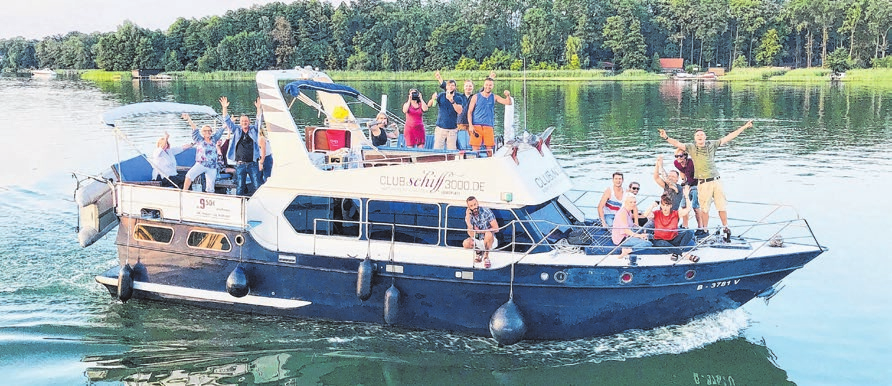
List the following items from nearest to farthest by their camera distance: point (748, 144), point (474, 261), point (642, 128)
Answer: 1. point (474, 261)
2. point (748, 144)
3. point (642, 128)

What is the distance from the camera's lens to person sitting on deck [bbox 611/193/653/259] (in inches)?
487

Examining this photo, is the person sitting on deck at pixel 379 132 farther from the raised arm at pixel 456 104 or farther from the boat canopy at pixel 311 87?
the raised arm at pixel 456 104

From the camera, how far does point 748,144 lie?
3628 centimetres

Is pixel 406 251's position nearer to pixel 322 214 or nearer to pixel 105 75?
pixel 322 214

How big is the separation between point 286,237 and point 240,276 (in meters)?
0.92

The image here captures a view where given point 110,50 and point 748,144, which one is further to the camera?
point 110,50

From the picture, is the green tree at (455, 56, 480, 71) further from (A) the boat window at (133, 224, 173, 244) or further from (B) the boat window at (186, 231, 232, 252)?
(B) the boat window at (186, 231, 232, 252)

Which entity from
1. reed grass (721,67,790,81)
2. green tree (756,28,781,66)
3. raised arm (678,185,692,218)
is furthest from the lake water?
green tree (756,28,781,66)

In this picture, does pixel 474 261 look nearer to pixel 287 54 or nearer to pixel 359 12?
pixel 287 54

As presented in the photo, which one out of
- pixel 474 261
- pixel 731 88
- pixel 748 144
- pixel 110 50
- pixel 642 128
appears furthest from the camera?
pixel 110 50

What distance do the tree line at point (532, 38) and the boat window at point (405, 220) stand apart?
315 feet

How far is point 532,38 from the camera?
116m

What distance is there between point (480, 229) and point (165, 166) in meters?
6.00

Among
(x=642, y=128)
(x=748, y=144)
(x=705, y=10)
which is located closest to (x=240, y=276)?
(x=748, y=144)
